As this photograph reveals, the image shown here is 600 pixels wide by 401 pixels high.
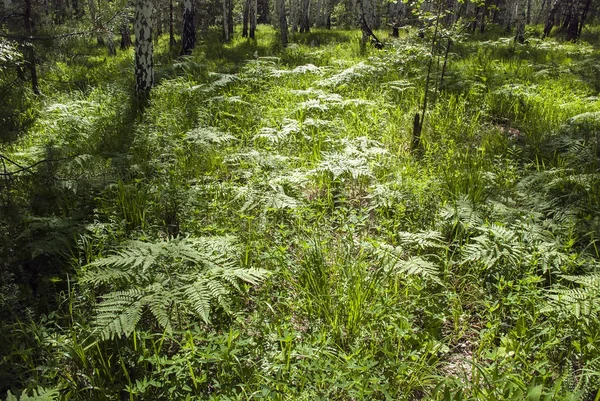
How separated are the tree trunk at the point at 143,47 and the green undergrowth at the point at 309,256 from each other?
1.76 m

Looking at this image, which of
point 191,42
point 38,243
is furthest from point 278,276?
point 191,42

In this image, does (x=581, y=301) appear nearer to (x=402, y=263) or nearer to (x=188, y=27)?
(x=402, y=263)

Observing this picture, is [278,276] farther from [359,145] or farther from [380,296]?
[359,145]

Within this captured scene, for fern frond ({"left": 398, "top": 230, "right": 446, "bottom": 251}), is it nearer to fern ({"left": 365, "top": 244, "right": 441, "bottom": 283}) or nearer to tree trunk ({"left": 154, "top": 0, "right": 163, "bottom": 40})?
fern ({"left": 365, "top": 244, "right": 441, "bottom": 283})

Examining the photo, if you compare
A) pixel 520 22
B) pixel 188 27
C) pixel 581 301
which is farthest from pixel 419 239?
pixel 520 22

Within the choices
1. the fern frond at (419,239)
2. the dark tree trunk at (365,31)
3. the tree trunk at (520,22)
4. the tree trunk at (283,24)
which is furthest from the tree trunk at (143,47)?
the tree trunk at (520,22)

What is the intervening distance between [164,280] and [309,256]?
1211 mm

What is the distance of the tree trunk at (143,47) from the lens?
7648 millimetres

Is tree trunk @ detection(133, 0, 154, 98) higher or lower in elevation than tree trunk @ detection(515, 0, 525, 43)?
lower

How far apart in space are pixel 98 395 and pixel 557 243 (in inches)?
146

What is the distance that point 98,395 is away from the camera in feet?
7.39

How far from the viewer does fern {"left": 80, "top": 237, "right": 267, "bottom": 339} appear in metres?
2.34

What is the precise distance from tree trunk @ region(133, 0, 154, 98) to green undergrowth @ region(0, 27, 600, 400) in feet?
5.76

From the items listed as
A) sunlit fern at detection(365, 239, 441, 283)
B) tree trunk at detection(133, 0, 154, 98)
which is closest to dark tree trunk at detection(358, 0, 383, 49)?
tree trunk at detection(133, 0, 154, 98)
